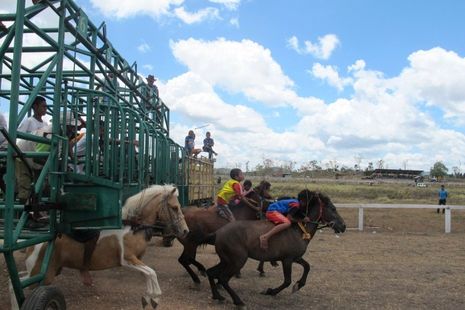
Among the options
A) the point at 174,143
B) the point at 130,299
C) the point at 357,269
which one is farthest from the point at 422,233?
the point at 130,299

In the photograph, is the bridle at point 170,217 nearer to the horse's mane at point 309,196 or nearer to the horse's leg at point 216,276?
the horse's leg at point 216,276

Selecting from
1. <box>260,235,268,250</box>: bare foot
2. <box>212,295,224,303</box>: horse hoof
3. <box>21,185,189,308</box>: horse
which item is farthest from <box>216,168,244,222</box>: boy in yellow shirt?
<box>21,185,189,308</box>: horse

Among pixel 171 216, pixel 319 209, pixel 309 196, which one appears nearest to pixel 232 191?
pixel 309 196

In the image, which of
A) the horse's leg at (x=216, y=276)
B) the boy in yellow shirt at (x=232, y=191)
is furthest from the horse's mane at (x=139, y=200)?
the boy in yellow shirt at (x=232, y=191)

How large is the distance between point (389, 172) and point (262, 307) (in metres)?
75.9

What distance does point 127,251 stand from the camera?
6.48 metres

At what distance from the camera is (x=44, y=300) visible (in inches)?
179

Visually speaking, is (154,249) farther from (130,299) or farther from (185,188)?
(130,299)

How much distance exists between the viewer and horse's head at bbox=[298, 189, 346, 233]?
7965mm

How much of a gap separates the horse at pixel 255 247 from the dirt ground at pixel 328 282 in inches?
13.8

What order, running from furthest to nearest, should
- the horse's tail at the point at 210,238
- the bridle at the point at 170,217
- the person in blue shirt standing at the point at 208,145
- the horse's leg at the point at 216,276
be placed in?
the person in blue shirt standing at the point at 208,145
the horse's tail at the point at 210,238
the horse's leg at the point at 216,276
the bridle at the point at 170,217

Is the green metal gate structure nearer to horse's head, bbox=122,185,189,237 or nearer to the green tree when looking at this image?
horse's head, bbox=122,185,189,237

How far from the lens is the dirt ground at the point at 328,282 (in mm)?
7262

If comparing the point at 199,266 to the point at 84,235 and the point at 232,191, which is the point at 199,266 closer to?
the point at 232,191
